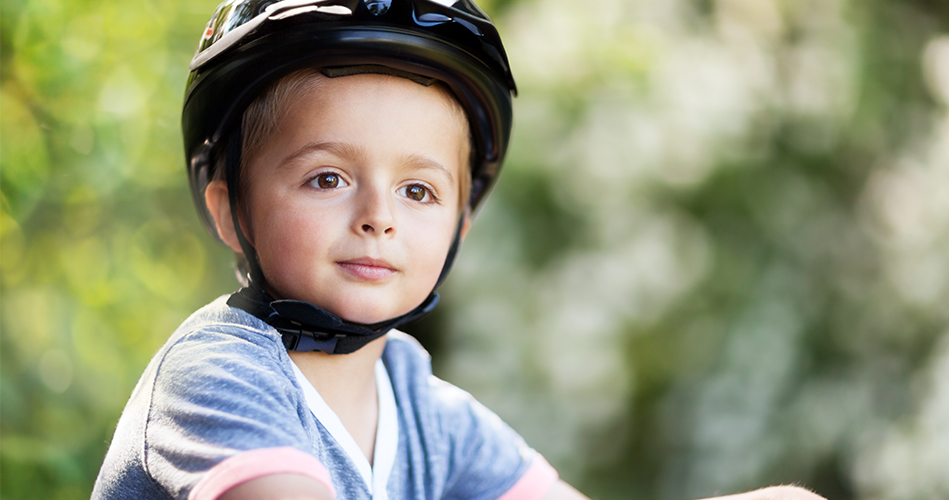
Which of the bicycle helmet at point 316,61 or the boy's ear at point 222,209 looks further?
the boy's ear at point 222,209

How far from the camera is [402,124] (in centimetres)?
132

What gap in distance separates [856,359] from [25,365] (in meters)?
4.31

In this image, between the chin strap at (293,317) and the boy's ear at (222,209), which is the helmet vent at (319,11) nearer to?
the chin strap at (293,317)

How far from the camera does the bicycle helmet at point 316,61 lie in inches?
52.2

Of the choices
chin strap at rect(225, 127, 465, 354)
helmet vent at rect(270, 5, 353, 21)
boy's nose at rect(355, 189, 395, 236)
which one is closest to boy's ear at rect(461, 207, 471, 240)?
chin strap at rect(225, 127, 465, 354)

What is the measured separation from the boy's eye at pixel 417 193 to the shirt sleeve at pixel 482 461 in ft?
1.69

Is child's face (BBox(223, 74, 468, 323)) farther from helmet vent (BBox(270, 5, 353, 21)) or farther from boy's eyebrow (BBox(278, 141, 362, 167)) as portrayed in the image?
helmet vent (BBox(270, 5, 353, 21))

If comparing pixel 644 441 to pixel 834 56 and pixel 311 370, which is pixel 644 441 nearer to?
pixel 834 56

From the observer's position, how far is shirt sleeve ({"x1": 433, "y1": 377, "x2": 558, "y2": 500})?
65.5 inches

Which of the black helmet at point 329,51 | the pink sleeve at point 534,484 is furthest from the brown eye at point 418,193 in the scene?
the pink sleeve at point 534,484

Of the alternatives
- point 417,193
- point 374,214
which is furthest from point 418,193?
point 374,214

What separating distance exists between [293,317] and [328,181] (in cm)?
25

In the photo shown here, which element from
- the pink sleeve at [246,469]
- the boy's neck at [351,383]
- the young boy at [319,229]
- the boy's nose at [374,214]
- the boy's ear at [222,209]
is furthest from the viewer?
the boy's ear at [222,209]

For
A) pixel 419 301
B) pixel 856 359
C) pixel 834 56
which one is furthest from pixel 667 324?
pixel 419 301
